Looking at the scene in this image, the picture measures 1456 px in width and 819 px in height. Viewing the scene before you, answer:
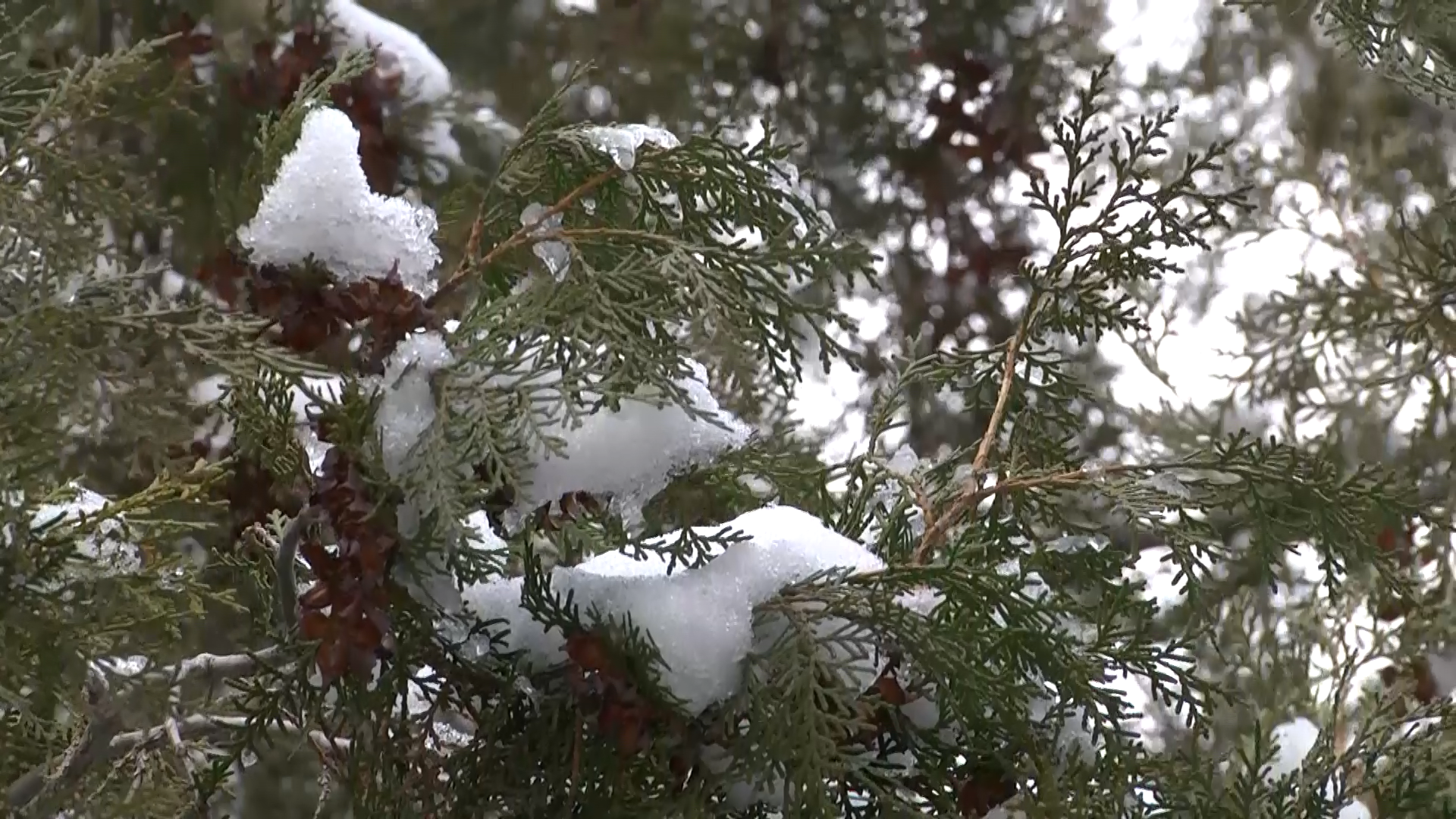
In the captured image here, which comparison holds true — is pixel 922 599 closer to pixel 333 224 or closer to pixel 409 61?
pixel 333 224

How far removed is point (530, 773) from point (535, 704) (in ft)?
0.11

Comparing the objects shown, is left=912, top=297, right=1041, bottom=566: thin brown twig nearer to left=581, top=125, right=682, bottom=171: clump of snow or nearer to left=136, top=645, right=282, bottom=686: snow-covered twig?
left=581, top=125, right=682, bottom=171: clump of snow

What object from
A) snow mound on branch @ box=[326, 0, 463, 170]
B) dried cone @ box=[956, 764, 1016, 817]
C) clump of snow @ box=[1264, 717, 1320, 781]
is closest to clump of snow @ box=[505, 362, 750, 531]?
dried cone @ box=[956, 764, 1016, 817]

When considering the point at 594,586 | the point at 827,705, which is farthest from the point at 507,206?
the point at 827,705

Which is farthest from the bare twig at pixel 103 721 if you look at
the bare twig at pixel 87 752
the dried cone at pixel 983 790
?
the dried cone at pixel 983 790

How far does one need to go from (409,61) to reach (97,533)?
114 cm

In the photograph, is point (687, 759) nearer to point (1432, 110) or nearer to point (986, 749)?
point (986, 749)

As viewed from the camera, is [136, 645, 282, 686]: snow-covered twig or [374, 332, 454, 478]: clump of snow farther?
[136, 645, 282, 686]: snow-covered twig

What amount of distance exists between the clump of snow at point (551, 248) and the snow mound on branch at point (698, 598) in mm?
157

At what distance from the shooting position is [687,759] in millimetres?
613

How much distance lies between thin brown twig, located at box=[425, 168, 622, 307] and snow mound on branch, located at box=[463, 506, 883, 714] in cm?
15

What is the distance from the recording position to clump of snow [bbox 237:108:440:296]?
61cm

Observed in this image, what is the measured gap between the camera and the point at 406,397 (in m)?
0.59

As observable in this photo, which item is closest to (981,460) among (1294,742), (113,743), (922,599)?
(922,599)
